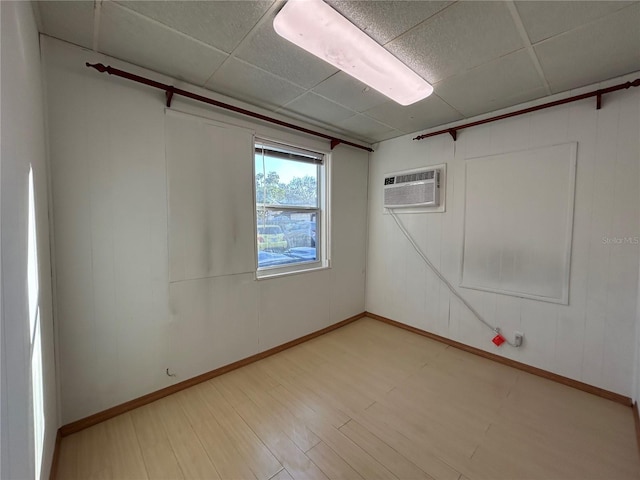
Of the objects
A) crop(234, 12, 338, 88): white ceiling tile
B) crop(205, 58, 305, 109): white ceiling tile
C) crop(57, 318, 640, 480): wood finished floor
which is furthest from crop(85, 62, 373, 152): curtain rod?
crop(57, 318, 640, 480): wood finished floor

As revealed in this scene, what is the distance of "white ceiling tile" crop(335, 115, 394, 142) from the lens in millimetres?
2887

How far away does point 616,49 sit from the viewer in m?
1.68

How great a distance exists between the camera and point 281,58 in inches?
70.9

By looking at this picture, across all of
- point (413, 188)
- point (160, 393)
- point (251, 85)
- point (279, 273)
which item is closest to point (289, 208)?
point (279, 273)

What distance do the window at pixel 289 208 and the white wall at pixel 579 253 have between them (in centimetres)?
129

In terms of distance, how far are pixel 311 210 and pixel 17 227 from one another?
2513 millimetres

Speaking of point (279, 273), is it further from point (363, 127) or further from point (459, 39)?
point (459, 39)

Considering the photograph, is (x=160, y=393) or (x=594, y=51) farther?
(x=160, y=393)

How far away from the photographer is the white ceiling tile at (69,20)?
1.37 metres

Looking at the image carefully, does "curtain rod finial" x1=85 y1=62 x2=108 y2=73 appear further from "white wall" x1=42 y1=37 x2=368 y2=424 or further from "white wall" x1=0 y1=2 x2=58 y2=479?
"white wall" x1=0 y1=2 x2=58 y2=479

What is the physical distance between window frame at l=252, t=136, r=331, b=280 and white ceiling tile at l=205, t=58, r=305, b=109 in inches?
14.8

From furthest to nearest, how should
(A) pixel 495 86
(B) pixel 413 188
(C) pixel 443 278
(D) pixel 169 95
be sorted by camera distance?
(B) pixel 413 188, (C) pixel 443 278, (A) pixel 495 86, (D) pixel 169 95

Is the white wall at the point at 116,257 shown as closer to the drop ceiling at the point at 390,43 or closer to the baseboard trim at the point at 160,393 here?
the baseboard trim at the point at 160,393

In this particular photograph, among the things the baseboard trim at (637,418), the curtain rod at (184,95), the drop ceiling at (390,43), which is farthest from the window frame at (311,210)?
the baseboard trim at (637,418)
